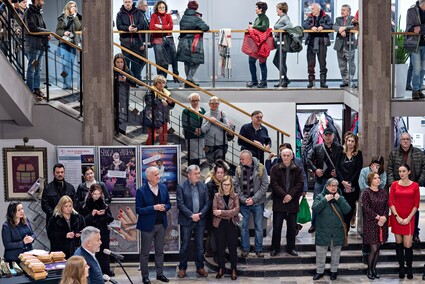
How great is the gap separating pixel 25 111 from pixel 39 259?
3426mm

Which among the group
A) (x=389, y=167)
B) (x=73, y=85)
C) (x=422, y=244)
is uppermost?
(x=73, y=85)

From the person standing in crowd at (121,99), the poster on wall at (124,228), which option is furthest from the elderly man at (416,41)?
the poster on wall at (124,228)

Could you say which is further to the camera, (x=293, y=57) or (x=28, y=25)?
(x=293, y=57)

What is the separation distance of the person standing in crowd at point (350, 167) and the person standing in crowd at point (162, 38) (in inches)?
158

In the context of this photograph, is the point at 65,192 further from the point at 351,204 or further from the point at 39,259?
the point at 351,204

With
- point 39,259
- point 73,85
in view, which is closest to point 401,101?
point 73,85

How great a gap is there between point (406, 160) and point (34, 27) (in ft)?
18.9

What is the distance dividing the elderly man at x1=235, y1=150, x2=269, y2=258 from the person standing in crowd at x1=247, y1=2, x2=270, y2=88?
4.11 meters

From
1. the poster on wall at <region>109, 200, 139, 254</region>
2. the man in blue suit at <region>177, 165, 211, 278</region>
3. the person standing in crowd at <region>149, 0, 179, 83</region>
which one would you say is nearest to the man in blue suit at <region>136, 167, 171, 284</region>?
the man in blue suit at <region>177, 165, 211, 278</region>

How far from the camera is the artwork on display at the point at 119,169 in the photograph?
15.9 meters

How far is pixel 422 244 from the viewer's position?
1622 centimetres

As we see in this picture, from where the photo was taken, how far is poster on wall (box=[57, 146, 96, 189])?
15852 mm

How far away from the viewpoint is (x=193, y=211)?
50.8ft

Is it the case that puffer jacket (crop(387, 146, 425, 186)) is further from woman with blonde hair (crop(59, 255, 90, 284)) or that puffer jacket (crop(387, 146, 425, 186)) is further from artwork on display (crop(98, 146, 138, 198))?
woman with blonde hair (crop(59, 255, 90, 284))
